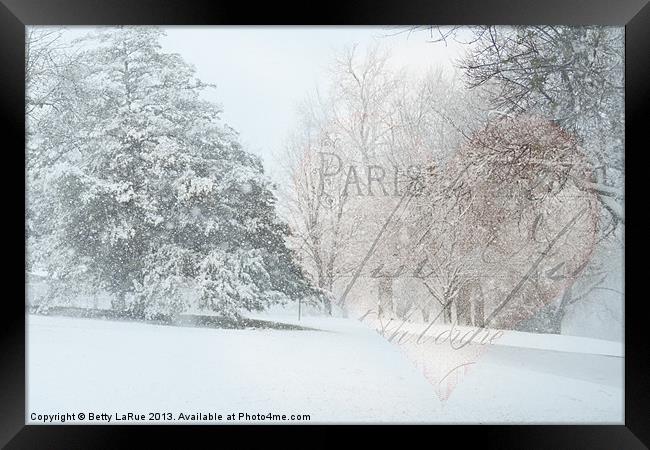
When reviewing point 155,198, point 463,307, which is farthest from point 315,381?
point 155,198

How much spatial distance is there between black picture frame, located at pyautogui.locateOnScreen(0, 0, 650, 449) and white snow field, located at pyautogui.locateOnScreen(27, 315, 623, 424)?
0.54ft

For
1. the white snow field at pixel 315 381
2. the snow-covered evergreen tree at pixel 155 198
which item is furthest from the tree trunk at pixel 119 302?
the white snow field at pixel 315 381

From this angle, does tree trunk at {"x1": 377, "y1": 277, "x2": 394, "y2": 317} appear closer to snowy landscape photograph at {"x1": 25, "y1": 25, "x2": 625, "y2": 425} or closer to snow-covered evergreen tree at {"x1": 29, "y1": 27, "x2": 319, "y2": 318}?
snowy landscape photograph at {"x1": 25, "y1": 25, "x2": 625, "y2": 425}

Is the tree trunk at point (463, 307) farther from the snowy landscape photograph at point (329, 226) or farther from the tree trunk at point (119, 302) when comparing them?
the tree trunk at point (119, 302)

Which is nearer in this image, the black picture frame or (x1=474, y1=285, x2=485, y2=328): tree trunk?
the black picture frame

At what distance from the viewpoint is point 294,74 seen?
3.77m

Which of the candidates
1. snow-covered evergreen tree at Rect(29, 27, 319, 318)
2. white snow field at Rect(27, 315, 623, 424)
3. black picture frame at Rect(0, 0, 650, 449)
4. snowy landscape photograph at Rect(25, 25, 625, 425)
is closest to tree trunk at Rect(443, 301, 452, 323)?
snowy landscape photograph at Rect(25, 25, 625, 425)

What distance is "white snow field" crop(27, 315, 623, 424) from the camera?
356 centimetres

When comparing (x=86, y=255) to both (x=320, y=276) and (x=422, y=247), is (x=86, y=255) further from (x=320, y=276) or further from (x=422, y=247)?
(x=422, y=247)

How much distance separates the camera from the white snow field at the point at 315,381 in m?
3.56

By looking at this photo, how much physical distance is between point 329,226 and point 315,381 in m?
1.10
